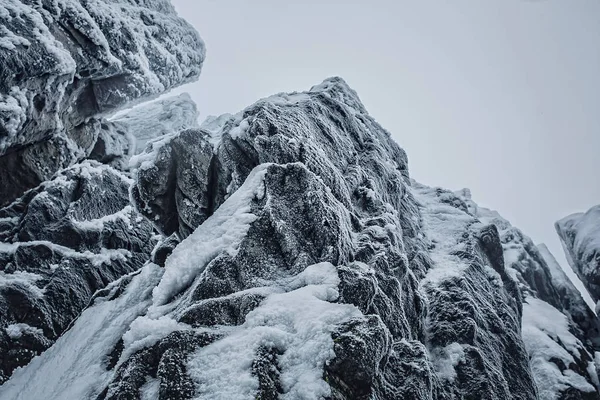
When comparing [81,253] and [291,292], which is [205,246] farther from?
[81,253]

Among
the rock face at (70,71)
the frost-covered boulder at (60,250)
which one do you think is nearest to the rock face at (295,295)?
the frost-covered boulder at (60,250)

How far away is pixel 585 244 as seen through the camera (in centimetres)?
3947

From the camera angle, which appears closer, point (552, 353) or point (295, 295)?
point (295, 295)

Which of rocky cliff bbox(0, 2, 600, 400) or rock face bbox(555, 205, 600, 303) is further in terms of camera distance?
rock face bbox(555, 205, 600, 303)

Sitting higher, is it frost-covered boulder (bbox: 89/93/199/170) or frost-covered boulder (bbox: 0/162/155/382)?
frost-covered boulder (bbox: 89/93/199/170)

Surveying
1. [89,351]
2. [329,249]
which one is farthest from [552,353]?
[89,351]

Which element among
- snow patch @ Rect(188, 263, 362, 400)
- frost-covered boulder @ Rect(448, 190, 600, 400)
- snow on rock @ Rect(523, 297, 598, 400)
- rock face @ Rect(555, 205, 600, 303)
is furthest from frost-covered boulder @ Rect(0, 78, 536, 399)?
rock face @ Rect(555, 205, 600, 303)

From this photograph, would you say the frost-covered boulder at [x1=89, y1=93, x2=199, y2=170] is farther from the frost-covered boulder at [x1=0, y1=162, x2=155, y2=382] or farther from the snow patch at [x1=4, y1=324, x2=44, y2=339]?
the snow patch at [x1=4, y1=324, x2=44, y2=339]

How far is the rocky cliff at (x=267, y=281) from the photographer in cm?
964

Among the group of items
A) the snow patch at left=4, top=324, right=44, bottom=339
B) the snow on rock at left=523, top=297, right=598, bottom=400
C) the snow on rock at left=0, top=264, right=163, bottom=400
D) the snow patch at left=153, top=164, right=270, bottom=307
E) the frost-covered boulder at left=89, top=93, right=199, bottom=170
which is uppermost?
the frost-covered boulder at left=89, top=93, right=199, bottom=170

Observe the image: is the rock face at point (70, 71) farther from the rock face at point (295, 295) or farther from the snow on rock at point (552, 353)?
the snow on rock at point (552, 353)

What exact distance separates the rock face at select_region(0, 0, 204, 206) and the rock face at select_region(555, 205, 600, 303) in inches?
1617

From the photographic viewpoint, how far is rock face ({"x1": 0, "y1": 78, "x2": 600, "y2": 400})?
940 cm

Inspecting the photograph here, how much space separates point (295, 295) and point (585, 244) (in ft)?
131
